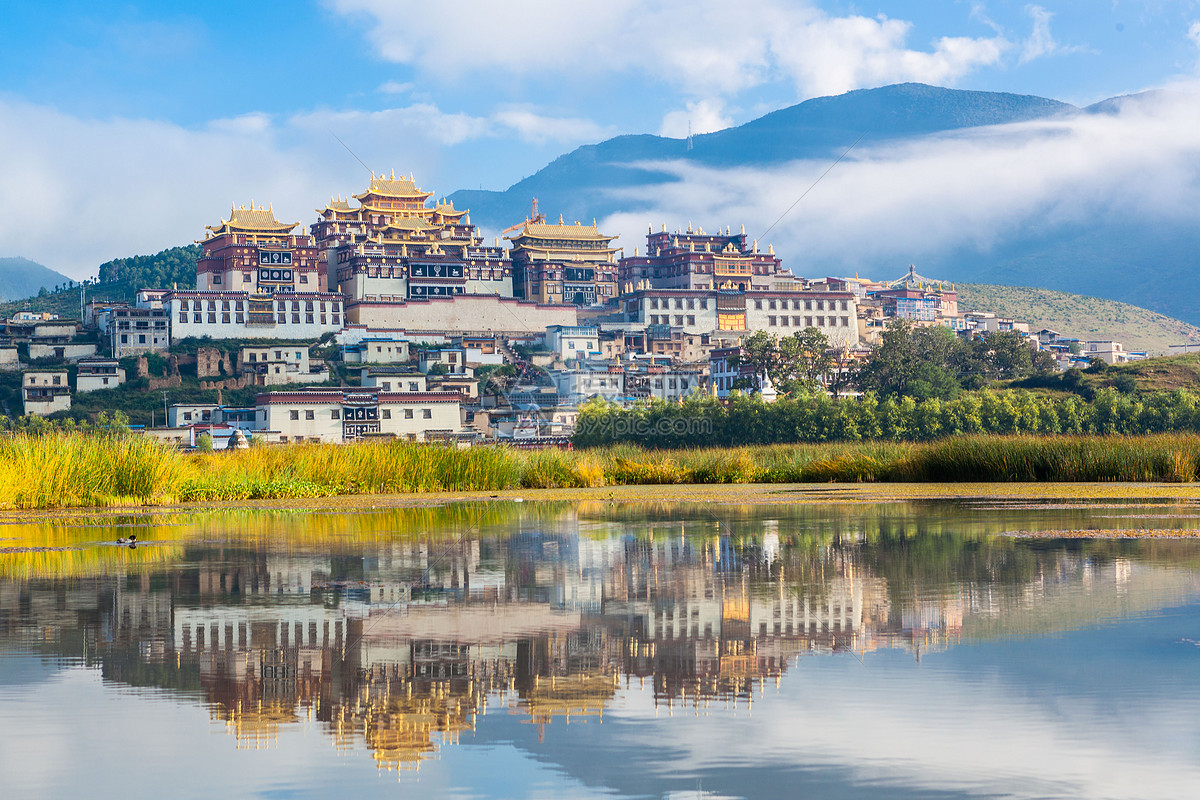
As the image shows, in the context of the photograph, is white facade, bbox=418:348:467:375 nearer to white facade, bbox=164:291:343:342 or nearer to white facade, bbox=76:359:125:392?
white facade, bbox=164:291:343:342

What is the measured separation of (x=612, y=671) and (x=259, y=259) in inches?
3997

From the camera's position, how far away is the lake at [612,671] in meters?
3.76

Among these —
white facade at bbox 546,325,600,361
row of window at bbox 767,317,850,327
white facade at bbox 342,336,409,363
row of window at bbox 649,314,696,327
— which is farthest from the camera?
row of window at bbox 767,317,850,327

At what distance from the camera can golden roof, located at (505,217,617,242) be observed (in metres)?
117

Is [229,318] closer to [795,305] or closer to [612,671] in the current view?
[795,305]

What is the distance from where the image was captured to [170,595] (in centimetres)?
730

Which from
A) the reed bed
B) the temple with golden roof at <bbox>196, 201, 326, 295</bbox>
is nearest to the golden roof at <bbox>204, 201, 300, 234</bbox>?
the temple with golden roof at <bbox>196, 201, 326, 295</bbox>

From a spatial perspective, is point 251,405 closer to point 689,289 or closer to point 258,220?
point 258,220

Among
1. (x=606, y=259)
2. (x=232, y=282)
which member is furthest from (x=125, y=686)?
(x=606, y=259)

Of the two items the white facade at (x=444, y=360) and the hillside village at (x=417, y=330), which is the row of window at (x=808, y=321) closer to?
the hillside village at (x=417, y=330)

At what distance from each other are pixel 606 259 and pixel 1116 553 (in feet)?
364

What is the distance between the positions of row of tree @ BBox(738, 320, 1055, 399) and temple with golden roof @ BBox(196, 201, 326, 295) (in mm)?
35491

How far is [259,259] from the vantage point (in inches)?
4033

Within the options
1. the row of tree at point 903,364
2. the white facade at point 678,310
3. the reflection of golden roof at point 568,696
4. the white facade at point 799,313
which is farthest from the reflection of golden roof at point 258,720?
the white facade at point 799,313
